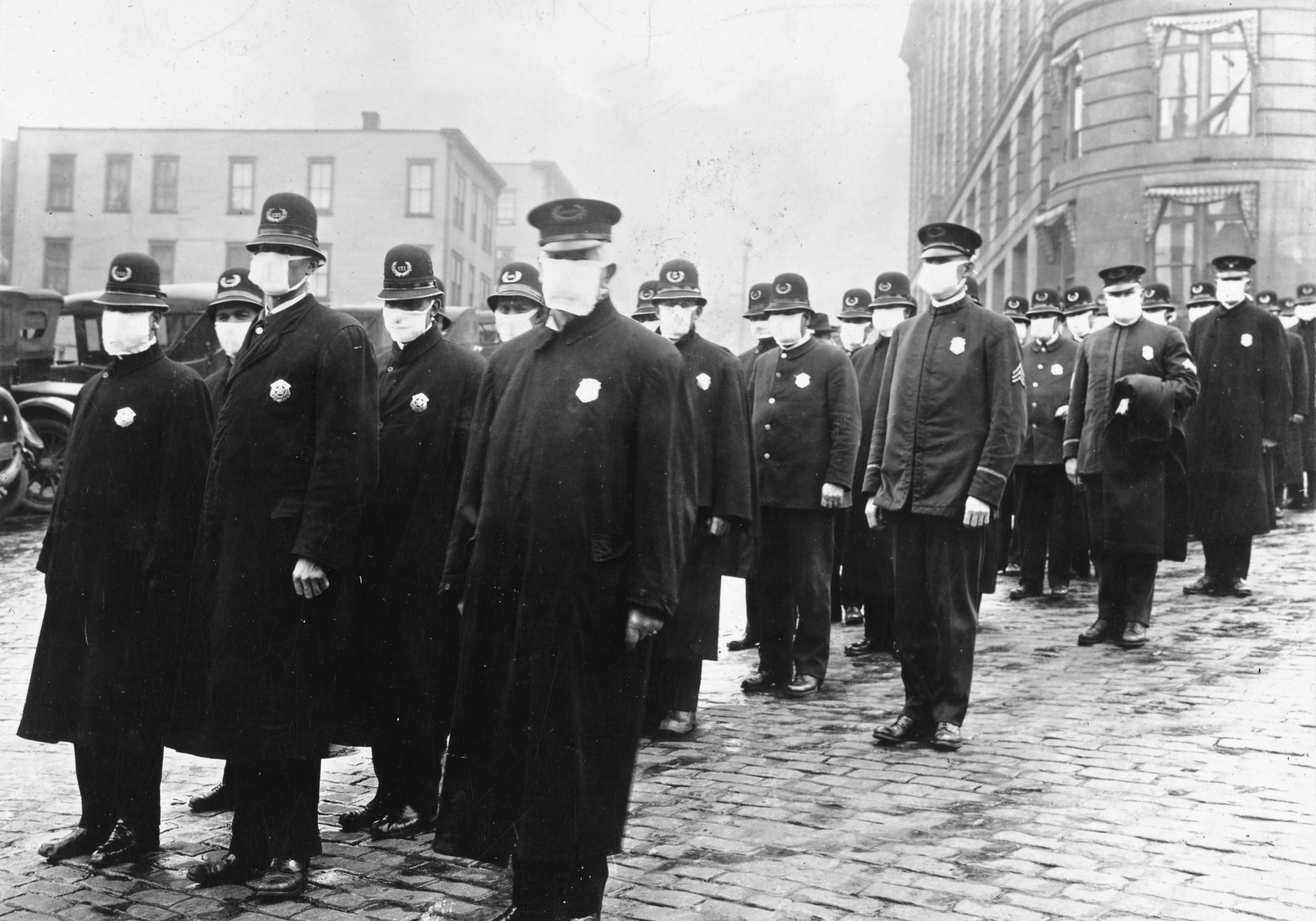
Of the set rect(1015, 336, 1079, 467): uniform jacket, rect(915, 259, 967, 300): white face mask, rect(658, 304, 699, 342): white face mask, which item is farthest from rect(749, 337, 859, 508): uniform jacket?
rect(1015, 336, 1079, 467): uniform jacket

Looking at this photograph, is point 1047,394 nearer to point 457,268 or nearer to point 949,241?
point 949,241

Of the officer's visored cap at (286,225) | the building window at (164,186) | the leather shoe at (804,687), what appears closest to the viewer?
the officer's visored cap at (286,225)

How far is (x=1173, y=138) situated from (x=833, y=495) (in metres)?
22.5

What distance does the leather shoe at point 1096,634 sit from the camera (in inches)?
331

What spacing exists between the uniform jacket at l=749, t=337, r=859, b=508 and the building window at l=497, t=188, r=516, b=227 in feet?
74.5

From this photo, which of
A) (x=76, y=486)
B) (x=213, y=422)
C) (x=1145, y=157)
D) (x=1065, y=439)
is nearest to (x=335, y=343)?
(x=213, y=422)

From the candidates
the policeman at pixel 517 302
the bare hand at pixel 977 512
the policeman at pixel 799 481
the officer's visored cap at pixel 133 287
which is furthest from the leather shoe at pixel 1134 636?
the officer's visored cap at pixel 133 287

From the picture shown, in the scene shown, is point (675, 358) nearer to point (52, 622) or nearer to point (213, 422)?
point (213, 422)

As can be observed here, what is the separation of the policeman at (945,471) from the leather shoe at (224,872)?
121 inches

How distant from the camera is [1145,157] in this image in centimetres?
2664

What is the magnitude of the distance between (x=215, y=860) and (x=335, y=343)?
1875mm

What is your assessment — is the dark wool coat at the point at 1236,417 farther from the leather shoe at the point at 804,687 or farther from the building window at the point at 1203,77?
the building window at the point at 1203,77

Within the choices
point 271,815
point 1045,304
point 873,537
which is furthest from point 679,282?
point 1045,304

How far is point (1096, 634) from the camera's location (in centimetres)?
842
